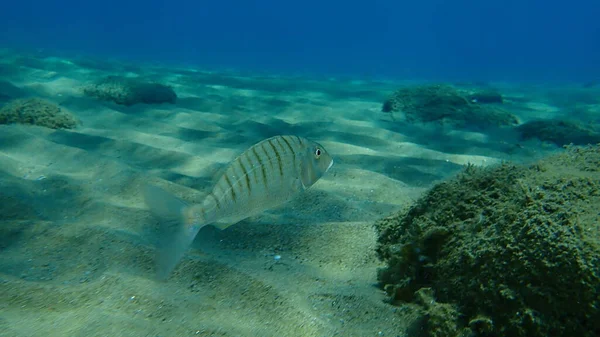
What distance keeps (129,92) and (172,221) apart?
701cm

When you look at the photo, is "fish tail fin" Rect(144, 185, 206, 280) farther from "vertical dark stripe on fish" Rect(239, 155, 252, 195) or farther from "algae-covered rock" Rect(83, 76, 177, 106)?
"algae-covered rock" Rect(83, 76, 177, 106)

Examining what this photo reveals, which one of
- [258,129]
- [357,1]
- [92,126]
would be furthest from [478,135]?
[357,1]

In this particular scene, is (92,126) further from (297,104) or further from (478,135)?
(478,135)

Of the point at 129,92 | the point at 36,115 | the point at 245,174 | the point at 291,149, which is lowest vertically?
the point at 36,115

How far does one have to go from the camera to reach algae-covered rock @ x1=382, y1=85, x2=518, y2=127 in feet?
25.0

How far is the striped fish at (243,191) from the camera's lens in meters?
1.99

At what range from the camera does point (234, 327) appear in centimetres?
208

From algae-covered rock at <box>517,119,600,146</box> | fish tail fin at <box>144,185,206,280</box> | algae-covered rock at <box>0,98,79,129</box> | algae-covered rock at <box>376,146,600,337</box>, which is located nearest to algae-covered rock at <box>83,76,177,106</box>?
algae-covered rock at <box>0,98,79,129</box>

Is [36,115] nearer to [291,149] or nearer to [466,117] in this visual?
[291,149]

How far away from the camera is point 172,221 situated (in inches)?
79.7

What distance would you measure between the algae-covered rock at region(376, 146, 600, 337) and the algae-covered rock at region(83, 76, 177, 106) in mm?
7142

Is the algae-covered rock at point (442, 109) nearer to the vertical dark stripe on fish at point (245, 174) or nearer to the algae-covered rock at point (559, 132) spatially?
the algae-covered rock at point (559, 132)

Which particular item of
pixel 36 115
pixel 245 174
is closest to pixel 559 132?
pixel 245 174

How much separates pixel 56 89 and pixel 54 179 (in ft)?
17.7
